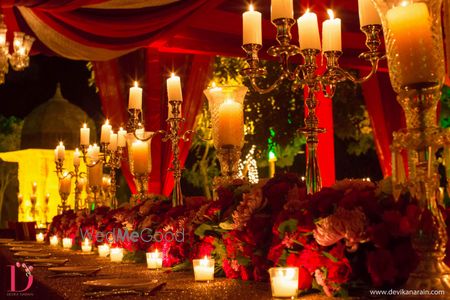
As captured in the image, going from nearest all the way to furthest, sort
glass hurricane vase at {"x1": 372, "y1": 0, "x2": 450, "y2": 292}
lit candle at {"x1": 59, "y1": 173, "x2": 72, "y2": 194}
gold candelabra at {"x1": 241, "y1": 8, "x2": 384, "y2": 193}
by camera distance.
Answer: glass hurricane vase at {"x1": 372, "y1": 0, "x2": 450, "y2": 292} → gold candelabra at {"x1": 241, "y1": 8, "x2": 384, "y2": 193} → lit candle at {"x1": 59, "y1": 173, "x2": 72, "y2": 194}

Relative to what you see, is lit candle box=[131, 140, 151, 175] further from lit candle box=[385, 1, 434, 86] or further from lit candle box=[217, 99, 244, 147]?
lit candle box=[385, 1, 434, 86]

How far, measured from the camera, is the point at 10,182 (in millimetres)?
17109

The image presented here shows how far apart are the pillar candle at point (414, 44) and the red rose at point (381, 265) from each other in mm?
362

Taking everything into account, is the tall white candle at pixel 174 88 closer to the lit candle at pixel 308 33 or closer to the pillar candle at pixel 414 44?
the lit candle at pixel 308 33

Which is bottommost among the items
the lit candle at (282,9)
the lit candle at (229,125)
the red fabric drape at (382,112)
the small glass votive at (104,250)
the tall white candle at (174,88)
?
the small glass votive at (104,250)

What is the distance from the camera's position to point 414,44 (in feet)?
4.25

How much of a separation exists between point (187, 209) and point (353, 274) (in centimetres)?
117

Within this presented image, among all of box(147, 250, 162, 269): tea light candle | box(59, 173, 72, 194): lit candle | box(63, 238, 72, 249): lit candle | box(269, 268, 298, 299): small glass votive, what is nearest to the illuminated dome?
box(59, 173, 72, 194): lit candle

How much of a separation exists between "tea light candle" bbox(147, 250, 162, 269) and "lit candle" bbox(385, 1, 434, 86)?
1408 millimetres

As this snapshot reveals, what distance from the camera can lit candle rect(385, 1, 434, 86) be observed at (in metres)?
1.28

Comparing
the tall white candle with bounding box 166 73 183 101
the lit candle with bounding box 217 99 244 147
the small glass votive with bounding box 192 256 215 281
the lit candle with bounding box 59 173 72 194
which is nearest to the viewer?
the small glass votive with bounding box 192 256 215 281

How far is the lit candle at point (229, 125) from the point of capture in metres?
2.67

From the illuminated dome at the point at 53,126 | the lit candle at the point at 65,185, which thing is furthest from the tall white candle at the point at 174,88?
the illuminated dome at the point at 53,126

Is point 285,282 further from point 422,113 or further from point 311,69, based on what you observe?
point 311,69
